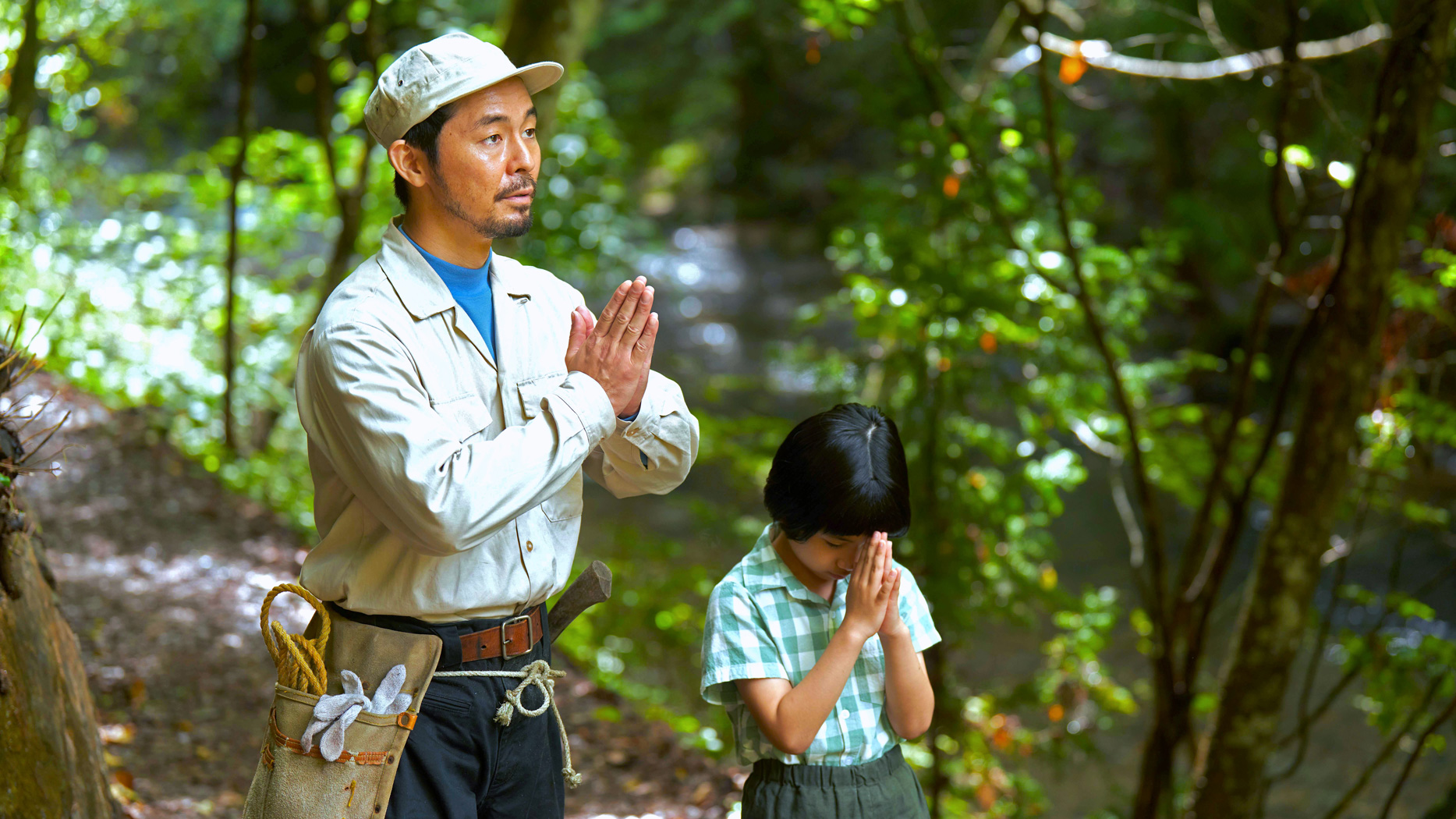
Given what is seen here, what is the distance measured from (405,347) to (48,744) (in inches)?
46.4

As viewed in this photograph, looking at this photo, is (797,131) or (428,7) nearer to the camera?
(428,7)

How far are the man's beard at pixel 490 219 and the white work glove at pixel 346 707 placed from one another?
2.23 feet

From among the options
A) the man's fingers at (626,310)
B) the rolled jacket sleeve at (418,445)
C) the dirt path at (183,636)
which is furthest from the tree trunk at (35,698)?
the man's fingers at (626,310)

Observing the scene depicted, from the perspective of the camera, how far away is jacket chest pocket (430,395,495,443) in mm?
1667

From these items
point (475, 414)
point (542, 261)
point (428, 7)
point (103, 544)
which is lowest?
point (103, 544)

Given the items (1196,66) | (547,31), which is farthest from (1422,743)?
(547,31)

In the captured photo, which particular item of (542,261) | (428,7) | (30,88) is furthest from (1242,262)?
(30,88)

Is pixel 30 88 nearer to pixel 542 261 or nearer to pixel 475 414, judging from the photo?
pixel 542 261

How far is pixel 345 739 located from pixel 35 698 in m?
0.89

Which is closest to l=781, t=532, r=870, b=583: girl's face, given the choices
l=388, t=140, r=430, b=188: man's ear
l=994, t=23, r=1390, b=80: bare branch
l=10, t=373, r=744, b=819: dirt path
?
l=388, t=140, r=430, b=188: man's ear

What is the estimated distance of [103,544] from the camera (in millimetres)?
5430

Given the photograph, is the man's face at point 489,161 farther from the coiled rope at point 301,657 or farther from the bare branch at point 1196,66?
the bare branch at point 1196,66

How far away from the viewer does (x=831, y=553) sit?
187 cm

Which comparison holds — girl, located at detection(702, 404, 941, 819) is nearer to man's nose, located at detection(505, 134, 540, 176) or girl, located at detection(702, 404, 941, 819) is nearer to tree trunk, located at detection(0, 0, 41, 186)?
man's nose, located at detection(505, 134, 540, 176)
